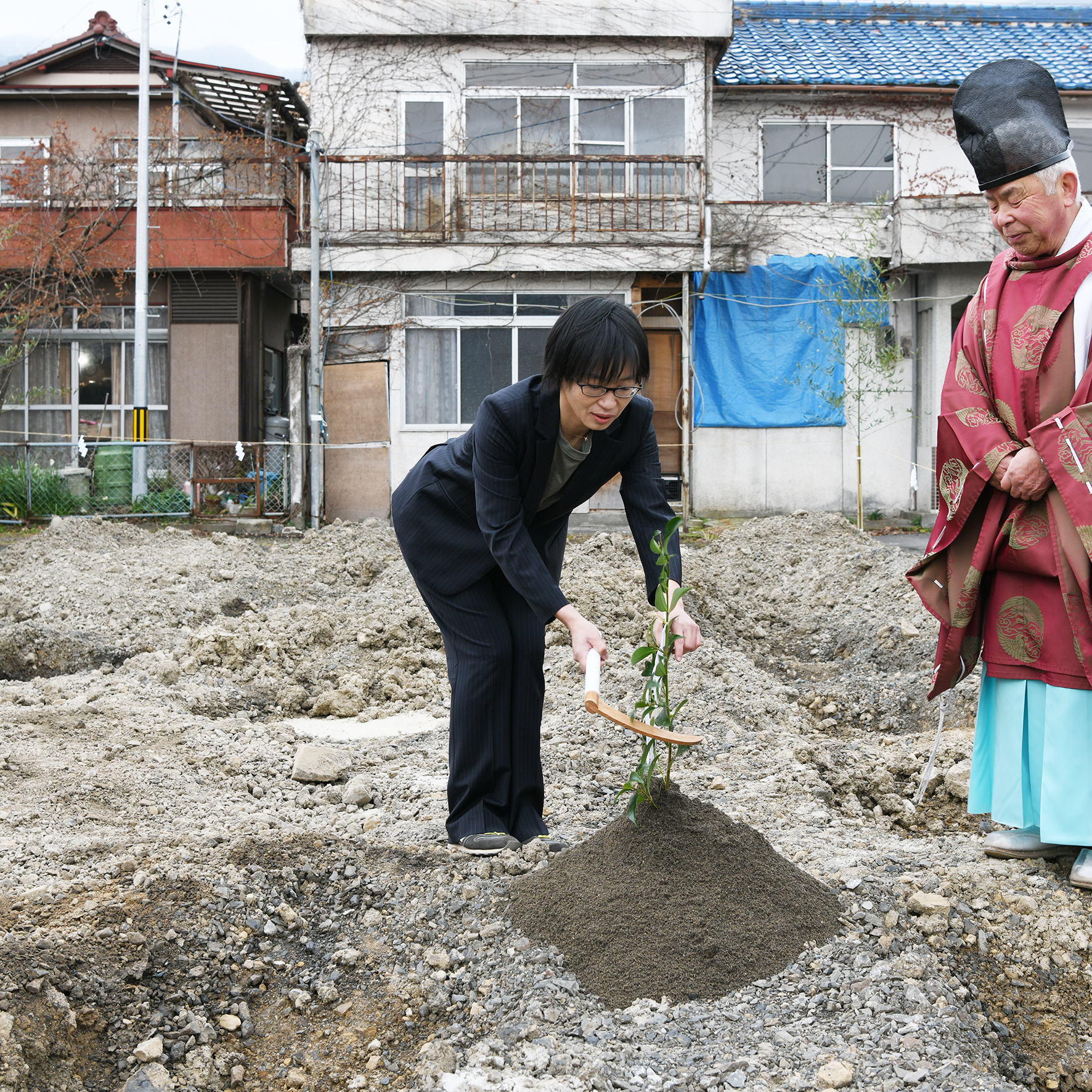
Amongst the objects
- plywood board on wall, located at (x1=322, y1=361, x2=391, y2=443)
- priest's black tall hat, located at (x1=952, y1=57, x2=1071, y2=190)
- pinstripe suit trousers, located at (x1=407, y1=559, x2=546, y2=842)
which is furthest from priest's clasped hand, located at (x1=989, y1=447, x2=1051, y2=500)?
plywood board on wall, located at (x1=322, y1=361, x2=391, y2=443)

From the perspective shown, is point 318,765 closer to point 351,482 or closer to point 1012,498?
point 1012,498

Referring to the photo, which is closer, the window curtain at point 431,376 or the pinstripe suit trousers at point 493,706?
the pinstripe suit trousers at point 493,706

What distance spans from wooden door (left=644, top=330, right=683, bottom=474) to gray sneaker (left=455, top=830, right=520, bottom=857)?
11.3 metres

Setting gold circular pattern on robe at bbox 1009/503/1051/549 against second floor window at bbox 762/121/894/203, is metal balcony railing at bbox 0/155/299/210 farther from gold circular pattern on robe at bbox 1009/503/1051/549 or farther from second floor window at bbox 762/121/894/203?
gold circular pattern on robe at bbox 1009/503/1051/549

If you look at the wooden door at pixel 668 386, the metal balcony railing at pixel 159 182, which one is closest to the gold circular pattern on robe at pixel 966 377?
the wooden door at pixel 668 386

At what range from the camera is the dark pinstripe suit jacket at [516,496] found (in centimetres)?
298

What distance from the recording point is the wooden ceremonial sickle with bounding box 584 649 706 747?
254 centimetres

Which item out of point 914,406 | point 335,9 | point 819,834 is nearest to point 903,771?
point 819,834

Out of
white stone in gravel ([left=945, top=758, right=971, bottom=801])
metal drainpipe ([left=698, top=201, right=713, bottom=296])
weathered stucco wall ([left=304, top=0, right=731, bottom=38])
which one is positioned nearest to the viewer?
white stone in gravel ([left=945, top=758, right=971, bottom=801])

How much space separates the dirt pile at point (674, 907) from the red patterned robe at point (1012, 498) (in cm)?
81

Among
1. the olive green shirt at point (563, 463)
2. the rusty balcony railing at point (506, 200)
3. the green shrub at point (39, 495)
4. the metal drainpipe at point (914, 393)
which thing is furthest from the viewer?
the metal drainpipe at point (914, 393)

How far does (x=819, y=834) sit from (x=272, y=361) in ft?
45.7

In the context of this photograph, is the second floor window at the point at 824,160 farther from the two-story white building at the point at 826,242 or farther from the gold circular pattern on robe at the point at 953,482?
the gold circular pattern on robe at the point at 953,482

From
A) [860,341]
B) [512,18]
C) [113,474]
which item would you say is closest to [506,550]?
[113,474]
